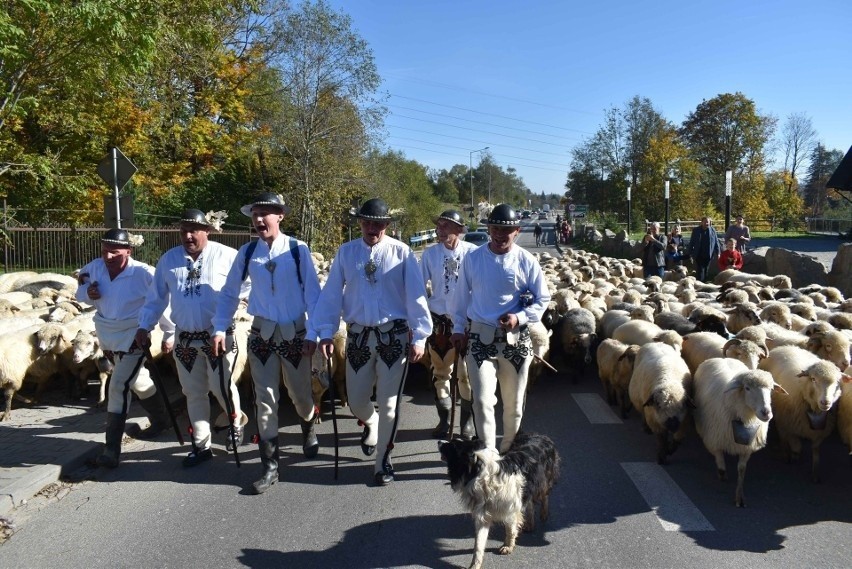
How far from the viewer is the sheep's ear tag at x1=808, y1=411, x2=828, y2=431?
5.21 m

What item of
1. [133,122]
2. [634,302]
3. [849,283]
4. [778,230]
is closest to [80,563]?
[634,302]

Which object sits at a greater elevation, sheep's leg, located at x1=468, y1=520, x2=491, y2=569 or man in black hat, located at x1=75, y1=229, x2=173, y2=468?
man in black hat, located at x1=75, y1=229, x2=173, y2=468

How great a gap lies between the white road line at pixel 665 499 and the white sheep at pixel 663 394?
0.28 metres

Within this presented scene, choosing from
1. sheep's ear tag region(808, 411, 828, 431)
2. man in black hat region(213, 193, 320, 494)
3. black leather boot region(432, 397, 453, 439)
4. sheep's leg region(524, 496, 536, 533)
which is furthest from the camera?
black leather boot region(432, 397, 453, 439)

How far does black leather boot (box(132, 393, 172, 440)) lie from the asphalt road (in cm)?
39

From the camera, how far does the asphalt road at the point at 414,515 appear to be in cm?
411

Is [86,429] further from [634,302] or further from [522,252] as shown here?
[634,302]

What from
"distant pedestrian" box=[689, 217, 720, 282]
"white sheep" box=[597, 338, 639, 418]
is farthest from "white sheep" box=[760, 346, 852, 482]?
"distant pedestrian" box=[689, 217, 720, 282]

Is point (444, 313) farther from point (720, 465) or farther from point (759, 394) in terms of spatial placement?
A: point (759, 394)

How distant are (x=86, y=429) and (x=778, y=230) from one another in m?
45.8

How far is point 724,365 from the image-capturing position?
588 cm

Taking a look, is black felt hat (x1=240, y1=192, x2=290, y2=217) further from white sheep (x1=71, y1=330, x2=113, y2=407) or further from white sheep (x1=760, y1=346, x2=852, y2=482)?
white sheep (x1=760, y1=346, x2=852, y2=482)

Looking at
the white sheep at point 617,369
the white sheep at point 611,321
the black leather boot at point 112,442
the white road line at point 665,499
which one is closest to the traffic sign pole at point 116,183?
the black leather boot at point 112,442

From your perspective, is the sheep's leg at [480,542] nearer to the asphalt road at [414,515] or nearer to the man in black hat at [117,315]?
the asphalt road at [414,515]
